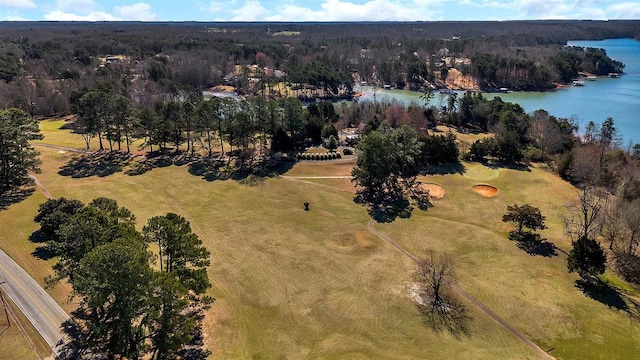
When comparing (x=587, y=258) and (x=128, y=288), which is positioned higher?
(x=128, y=288)

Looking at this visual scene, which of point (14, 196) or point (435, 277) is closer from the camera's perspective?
point (435, 277)

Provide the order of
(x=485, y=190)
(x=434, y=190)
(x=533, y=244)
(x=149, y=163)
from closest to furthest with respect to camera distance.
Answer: (x=533, y=244), (x=434, y=190), (x=485, y=190), (x=149, y=163)

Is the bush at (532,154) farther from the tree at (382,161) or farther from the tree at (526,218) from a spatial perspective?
the tree at (526,218)

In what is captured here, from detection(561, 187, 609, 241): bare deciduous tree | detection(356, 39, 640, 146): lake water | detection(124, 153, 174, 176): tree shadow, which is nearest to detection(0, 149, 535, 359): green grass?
detection(124, 153, 174, 176): tree shadow

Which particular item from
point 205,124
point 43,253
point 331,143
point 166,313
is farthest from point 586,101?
Result: point 43,253

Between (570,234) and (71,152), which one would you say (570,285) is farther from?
(71,152)

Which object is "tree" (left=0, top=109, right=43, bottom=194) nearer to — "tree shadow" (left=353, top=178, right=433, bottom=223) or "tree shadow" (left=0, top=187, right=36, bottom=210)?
"tree shadow" (left=0, top=187, right=36, bottom=210)

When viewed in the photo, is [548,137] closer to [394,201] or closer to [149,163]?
[394,201]
